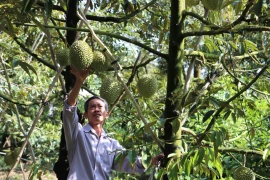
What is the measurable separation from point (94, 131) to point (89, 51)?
47cm

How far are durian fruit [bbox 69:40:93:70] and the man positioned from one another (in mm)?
260

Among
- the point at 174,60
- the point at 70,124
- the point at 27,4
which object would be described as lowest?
the point at 70,124

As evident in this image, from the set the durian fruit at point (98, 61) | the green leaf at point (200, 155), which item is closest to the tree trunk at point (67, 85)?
the durian fruit at point (98, 61)

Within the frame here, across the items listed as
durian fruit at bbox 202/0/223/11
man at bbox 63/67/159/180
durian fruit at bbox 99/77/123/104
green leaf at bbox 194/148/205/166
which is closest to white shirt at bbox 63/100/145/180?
man at bbox 63/67/159/180

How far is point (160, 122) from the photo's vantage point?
1.25 meters

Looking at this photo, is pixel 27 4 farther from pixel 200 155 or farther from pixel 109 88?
pixel 200 155

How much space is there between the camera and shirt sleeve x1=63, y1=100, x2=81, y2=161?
164 cm

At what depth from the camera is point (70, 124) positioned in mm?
1678

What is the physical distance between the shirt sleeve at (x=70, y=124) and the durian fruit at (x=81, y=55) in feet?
0.87

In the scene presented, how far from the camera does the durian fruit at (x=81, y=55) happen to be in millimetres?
1370

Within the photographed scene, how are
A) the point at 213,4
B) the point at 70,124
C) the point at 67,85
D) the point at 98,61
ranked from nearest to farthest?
1. the point at 213,4
2. the point at 98,61
3. the point at 70,124
4. the point at 67,85

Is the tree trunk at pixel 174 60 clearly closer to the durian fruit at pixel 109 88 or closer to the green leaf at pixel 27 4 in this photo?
the durian fruit at pixel 109 88

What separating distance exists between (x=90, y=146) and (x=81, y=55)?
514 millimetres

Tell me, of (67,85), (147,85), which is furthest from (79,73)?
(67,85)
